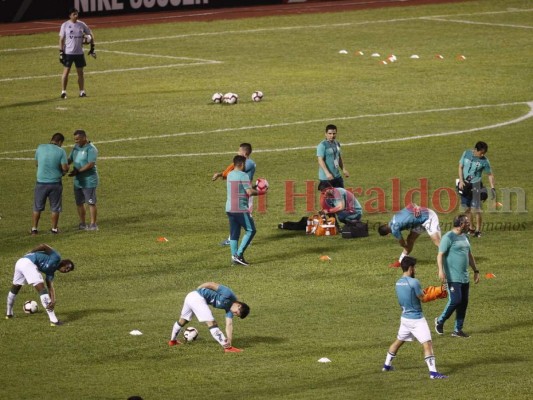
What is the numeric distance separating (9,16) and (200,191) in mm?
26941

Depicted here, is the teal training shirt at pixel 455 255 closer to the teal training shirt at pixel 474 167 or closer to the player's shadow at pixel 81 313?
the player's shadow at pixel 81 313

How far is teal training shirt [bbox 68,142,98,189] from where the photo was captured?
29281mm

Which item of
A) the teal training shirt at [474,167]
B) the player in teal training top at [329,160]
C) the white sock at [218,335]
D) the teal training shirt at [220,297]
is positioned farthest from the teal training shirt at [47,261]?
the teal training shirt at [474,167]

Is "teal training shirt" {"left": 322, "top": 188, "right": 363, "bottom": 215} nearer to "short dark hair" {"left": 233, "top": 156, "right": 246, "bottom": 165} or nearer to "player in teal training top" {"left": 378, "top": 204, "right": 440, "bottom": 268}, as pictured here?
"player in teal training top" {"left": 378, "top": 204, "right": 440, "bottom": 268}

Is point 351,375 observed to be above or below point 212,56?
below

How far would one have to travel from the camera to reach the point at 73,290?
2548 cm

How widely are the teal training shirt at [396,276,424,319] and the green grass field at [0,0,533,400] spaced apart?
953mm

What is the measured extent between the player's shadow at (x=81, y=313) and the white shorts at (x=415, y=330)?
5.94 meters

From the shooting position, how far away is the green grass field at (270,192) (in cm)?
2066

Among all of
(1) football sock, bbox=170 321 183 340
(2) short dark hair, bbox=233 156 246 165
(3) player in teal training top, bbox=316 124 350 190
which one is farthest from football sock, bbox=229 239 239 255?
(1) football sock, bbox=170 321 183 340

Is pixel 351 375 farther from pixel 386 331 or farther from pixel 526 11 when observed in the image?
pixel 526 11

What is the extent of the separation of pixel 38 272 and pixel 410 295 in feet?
21.4

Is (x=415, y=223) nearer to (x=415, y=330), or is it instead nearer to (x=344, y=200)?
(x=344, y=200)

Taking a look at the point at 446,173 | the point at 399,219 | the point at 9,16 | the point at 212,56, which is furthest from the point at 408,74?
the point at 399,219
